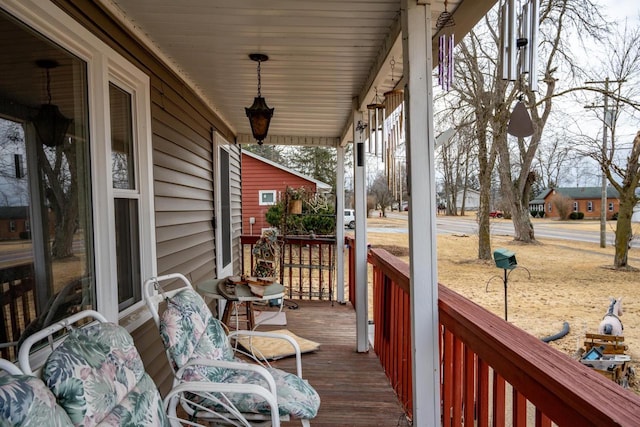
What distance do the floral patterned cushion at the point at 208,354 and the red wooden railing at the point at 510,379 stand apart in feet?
2.22

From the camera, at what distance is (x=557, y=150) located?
25.2 feet

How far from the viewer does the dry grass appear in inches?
297

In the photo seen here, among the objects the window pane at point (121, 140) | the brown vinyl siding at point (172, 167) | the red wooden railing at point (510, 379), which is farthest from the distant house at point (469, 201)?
the window pane at point (121, 140)

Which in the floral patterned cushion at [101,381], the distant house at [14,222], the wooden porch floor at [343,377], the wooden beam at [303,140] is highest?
the wooden beam at [303,140]

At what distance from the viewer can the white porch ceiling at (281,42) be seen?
2.02m

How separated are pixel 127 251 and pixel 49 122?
3.01ft

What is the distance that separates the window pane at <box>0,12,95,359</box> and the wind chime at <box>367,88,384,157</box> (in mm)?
1694

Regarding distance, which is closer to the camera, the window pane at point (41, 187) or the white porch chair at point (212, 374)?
the window pane at point (41, 187)

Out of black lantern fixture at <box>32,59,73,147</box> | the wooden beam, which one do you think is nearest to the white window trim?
black lantern fixture at <box>32,59,73,147</box>

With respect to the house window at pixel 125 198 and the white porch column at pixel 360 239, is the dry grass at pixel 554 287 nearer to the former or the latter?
the white porch column at pixel 360 239

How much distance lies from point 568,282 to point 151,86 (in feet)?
36.8

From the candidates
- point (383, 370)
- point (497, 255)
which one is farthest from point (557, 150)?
point (383, 370)

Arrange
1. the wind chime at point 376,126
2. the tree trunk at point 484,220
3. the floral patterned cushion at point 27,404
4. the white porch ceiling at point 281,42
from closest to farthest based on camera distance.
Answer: the floral patterned cushion at point 27,404, the white porch ceiling at point 281,42, the wind chime at point 376,126, the tree trunk at point 484,220

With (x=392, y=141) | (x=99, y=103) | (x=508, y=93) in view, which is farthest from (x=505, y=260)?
(x=508, y=93)
